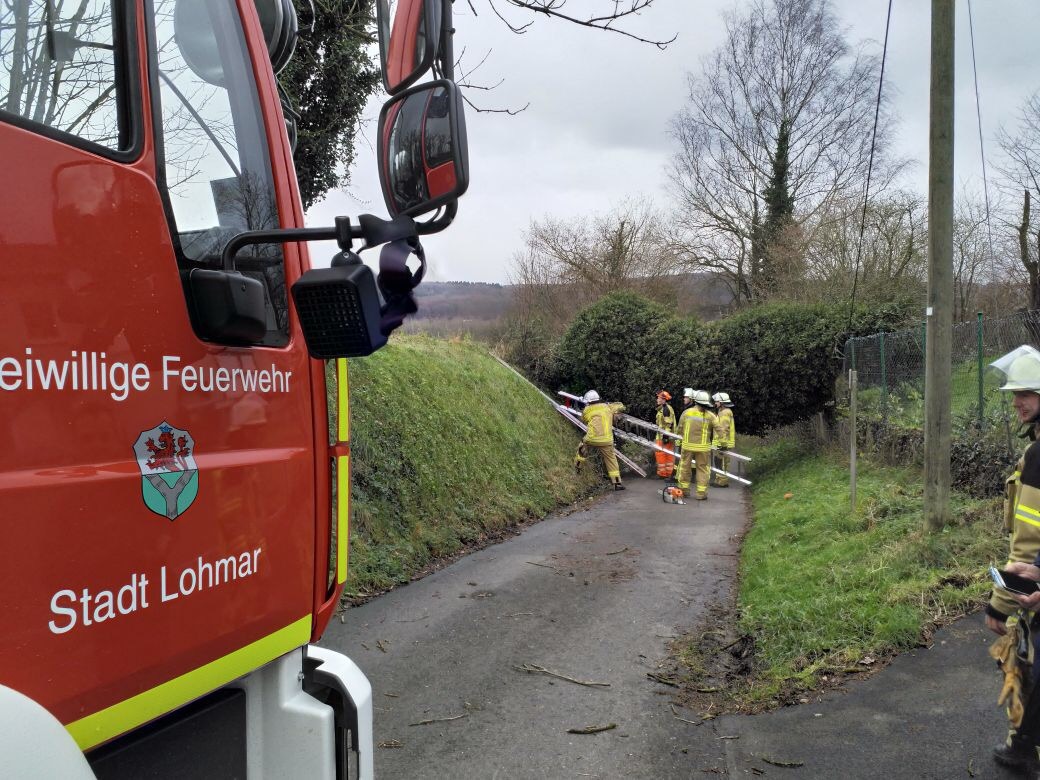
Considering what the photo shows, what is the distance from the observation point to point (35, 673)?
4.49 feet

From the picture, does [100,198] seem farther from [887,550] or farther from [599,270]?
[599,270]

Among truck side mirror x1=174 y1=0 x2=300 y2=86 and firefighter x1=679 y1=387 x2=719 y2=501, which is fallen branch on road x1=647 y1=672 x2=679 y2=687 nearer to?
truck side mirror x1=174 y1=0 x2=300 y2=86

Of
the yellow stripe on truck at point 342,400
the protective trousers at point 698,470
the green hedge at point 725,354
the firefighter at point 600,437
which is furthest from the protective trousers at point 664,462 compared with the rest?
the yellow stripe on truck at point 342,400

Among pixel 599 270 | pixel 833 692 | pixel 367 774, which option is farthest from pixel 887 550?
pixel 599 270

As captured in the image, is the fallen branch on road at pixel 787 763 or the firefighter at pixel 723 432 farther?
the firefighter at pixel 723 432

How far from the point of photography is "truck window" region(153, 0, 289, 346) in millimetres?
1780

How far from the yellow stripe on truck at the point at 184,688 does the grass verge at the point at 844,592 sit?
3.47 meters

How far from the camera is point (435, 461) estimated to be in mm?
9930

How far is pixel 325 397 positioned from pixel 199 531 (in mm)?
623

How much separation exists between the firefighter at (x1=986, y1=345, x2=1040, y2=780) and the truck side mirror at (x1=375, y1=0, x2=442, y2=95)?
Result: 287 centimetres

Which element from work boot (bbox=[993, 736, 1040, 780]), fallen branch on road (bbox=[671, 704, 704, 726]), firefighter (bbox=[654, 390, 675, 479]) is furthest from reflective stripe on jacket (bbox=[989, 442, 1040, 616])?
firefighter (bbox=[654, 390, 675, 479])

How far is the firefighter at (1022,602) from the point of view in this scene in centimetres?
332

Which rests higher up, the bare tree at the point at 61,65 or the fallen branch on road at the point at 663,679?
the bare tree at the point at 61,65

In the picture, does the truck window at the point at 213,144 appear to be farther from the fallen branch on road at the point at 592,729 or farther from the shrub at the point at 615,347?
the shrub at the point at 615,347
